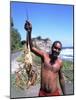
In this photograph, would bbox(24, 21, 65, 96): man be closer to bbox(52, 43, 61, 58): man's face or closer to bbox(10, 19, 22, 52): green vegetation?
bbox(52, 43, 61, 58): man's face

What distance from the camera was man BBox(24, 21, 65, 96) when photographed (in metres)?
2.68

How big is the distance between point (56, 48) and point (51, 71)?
230 millimetres

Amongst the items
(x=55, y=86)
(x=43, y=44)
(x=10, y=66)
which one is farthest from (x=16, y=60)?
(x=55, y=86)

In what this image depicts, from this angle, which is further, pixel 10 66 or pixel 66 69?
pixel 66 69

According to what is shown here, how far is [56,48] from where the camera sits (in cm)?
272

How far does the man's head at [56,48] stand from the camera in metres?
2.71

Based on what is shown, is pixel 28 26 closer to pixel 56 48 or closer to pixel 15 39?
pixel 15 39

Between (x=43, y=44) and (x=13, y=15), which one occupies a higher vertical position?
(x=13, y=15)

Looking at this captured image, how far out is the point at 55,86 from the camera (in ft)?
8.93

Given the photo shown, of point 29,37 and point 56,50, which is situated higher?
point 29,37

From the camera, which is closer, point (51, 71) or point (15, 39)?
point (15, 39)

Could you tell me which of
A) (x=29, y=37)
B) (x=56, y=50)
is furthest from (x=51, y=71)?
(x=29, y=37)

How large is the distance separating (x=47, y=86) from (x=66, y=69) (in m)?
0.25
